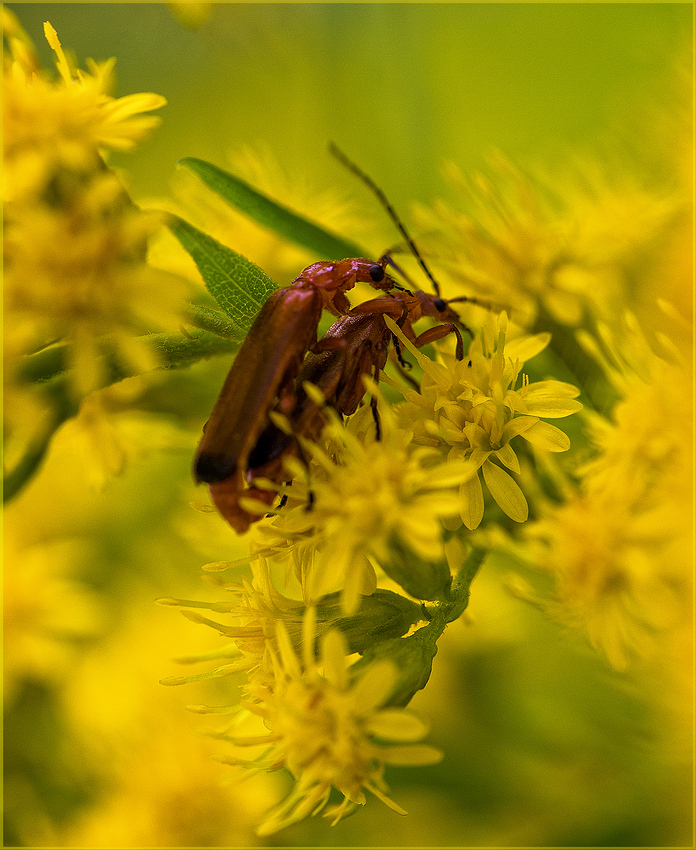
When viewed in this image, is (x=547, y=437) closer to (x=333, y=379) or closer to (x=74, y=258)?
(x=333, y=379)

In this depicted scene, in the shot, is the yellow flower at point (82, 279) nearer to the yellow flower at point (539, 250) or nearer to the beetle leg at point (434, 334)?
the beetle leg at point (434, 334)

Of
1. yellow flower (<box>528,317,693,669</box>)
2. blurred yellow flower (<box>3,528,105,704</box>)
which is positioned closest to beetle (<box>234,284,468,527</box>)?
yellow flower (<box>528,317,693,669</box>)

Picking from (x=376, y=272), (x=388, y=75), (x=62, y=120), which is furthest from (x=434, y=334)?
(x=388, y=75)

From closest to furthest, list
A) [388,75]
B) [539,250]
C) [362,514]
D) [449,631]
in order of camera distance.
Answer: [362,514]
[539,250]
[449,631]
[388,75]

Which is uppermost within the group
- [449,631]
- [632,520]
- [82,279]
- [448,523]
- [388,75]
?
[388,75]

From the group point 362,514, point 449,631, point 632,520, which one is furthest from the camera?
point 449,631

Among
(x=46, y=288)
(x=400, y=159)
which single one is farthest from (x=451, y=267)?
(x=400, y=159)

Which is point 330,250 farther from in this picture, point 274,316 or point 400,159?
point 400,159

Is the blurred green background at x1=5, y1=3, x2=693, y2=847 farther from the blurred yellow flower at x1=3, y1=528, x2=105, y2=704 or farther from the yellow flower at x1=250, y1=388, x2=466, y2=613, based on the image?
the yellow flower at x1=250, y1=388, x2=466, y2=613
